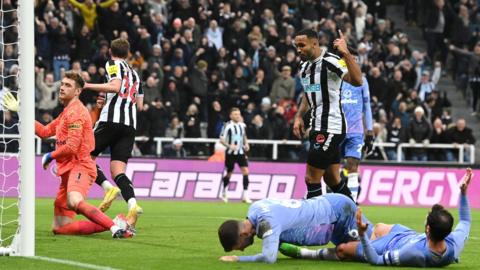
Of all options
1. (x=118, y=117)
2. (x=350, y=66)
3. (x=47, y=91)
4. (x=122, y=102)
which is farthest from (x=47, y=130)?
(x=47, y=91)

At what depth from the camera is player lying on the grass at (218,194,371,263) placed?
9.78m

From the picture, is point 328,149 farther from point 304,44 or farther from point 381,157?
point 381,157

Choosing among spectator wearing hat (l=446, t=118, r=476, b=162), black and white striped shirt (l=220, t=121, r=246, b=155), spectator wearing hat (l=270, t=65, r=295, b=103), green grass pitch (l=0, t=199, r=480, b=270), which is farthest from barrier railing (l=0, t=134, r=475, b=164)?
green grass pitch (l=0, t=199, r=480, b=270)

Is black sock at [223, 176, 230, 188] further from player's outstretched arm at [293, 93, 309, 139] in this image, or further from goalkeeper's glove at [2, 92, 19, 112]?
goalkeeper's glove at [2, 92, 19, 112]

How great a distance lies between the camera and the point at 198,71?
28.1 meters

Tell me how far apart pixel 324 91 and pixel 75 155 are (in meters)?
2.97

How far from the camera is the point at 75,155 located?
41.3 feet

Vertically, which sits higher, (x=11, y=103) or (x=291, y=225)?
(x=11, y=103)

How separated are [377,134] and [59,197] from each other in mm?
16151

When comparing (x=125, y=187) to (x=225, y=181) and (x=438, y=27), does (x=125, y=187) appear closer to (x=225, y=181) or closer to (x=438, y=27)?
(x=225, y=181)

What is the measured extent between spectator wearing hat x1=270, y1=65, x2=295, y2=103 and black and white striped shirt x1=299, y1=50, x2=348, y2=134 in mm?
15492

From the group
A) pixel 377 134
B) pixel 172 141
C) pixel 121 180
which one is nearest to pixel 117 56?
pixel 121 180

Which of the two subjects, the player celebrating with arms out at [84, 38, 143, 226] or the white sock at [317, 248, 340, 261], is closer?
the white sock at [317, 248, 340, 261]

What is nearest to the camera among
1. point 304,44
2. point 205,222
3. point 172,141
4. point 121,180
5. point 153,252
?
point 153,252
